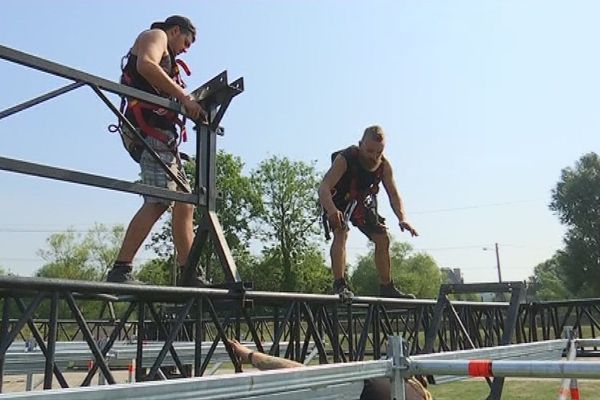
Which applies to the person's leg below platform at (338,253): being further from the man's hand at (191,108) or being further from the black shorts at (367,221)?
the man's hand at (191,108)

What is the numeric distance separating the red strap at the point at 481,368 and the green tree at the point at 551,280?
160 ft

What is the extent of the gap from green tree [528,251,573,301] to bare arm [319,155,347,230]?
46115mm

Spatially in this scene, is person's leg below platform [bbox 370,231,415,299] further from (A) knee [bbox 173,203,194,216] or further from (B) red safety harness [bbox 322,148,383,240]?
(A) knee [bbox 173,203,194,216]

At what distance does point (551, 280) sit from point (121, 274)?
8426 cm

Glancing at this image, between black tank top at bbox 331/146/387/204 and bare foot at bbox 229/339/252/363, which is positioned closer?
bare foot at bbox 229/339/252/363

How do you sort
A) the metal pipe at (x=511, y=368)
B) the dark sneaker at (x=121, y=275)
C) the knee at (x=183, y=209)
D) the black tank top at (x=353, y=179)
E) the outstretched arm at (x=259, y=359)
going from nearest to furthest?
the metal pipe at (x=511, y=368), the dark sneaker at (x=121, y=275), the outstretched arm at (x=259, y=359), the knee at (x=183, y=209), the black tank top at (x=353, y=179)

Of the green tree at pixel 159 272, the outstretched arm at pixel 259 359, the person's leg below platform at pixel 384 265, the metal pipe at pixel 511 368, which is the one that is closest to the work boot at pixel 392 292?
the person's leg below platform at pixel 384 265

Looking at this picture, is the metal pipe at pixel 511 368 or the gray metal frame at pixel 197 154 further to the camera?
the gray metal frame at pixel 197 154

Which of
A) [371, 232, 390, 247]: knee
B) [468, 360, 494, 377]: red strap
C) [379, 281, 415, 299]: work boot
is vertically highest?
[371, 232, 390, 247]: knee

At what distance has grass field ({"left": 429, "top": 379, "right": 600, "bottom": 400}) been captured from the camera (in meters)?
11.1

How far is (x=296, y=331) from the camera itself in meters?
4.64

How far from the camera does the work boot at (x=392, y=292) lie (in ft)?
19.9

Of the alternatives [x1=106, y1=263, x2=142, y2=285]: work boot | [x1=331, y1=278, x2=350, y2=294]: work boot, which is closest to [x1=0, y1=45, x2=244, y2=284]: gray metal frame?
[x1=106, y1=263, x2=142, y2=285]: work boot

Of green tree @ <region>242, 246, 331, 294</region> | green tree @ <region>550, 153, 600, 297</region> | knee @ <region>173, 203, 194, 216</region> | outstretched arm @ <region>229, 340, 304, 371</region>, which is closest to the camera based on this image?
outstretched arm @ <region>229, 340, 304, 371</region>
